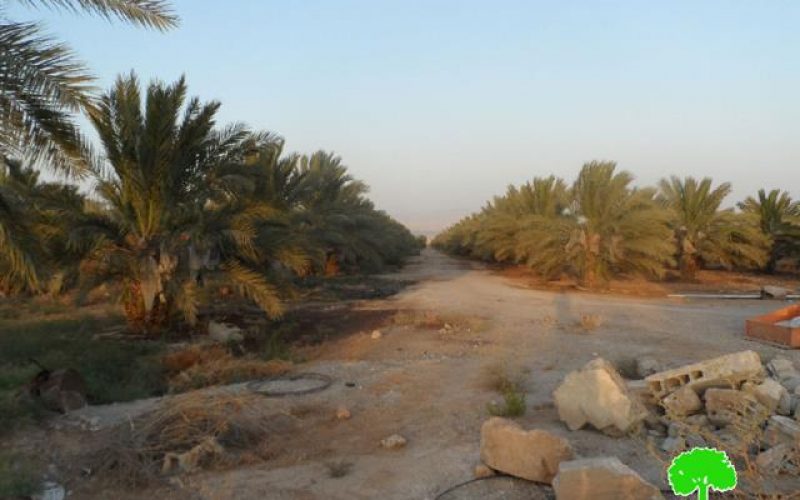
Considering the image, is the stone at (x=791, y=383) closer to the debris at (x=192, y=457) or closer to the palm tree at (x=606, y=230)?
the debris at (x=192, y=457)

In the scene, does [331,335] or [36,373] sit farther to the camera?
[331,335]

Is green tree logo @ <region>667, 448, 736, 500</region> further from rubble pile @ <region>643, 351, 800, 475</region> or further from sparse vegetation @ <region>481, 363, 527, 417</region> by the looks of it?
sparse vegetation @ <region>481, 363, 527, 417</region>

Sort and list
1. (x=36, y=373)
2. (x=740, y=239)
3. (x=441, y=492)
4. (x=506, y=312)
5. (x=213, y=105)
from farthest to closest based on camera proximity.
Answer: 1. (x=740, y=239)
2. (x=506, y=312)
3. (x=213, y=105)
4. (x=36, y=373)
5. (x=441, y=492)

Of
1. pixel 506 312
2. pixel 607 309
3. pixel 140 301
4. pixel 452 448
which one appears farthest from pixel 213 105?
pixel 607 309

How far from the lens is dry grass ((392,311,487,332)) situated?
1174cm

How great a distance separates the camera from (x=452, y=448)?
5535 mm

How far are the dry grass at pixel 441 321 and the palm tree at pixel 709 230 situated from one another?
1278 cm

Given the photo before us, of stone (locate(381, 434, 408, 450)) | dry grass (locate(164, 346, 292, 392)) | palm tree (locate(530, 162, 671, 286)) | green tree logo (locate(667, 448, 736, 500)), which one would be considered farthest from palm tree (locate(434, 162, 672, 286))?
green tree logo (locate(667, 448, 736, 500))

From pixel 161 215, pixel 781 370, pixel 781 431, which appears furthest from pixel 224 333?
pixel 781 431

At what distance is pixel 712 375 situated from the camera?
243 inches

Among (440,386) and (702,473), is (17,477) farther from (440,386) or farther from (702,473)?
(702,473)

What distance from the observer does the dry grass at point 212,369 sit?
812 centimetres

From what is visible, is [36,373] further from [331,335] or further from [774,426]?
[774,426]

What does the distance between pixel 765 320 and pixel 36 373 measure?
1084 centimetres
